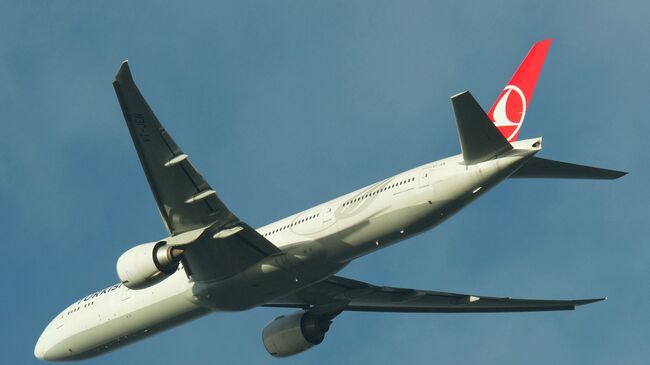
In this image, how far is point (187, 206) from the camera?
37.8 metres

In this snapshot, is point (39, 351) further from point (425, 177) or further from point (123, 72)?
point (425, 177)

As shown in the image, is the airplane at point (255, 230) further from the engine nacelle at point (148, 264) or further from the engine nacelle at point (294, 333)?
the engine nacelle at point (294, 333)

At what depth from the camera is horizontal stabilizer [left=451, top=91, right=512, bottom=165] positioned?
3341 cm

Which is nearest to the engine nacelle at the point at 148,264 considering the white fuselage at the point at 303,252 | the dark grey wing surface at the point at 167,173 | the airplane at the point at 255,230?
the airplane at the point at 255,230

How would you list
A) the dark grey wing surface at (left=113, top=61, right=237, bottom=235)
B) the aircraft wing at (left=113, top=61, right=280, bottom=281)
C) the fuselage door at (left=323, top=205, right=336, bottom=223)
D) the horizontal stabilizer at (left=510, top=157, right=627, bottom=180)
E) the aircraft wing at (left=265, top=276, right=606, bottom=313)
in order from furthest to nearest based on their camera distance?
1. the aircraft wing at (left=265, top=276, right=606, bottom=313)
2. the fuselage door at (left=323, top=205, right=336, bottom=223)
3. the aircraft wing at (left=113, top=61, right=280, bottom=281)
4. the horizontal stabilizer at (left=510, top=157, right=627, bottom=180)
5. the dark grey wing surface at (left=113, top=61, right=237, bottom=235)

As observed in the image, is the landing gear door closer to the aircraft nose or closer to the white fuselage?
the white fuselage

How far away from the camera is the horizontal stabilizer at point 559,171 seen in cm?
3550

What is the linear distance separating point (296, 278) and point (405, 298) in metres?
7.98

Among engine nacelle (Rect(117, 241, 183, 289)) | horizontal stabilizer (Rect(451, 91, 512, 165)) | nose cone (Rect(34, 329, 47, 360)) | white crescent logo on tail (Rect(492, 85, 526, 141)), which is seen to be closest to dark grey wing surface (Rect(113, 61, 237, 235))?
engine nacelle (Rect(117, 241, 183, 289))

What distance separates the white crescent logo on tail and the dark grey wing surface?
9245mm

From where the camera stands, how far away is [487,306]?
152 feet

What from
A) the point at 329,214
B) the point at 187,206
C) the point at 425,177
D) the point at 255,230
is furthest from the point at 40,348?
the point at 425,177

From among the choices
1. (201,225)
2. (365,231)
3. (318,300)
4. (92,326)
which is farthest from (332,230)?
(92,326)

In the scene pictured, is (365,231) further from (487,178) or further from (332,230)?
(487,178)
